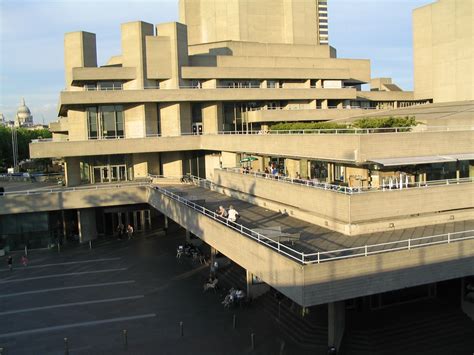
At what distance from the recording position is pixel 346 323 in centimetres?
A: 2170

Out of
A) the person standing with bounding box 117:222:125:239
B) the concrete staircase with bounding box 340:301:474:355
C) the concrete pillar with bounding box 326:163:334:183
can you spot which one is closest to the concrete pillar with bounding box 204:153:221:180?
the person standing with bounding box 117:222:125:239

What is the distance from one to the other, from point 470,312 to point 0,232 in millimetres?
37113

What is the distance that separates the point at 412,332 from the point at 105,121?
1536 inches

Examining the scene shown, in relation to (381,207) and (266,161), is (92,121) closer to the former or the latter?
(266,161)

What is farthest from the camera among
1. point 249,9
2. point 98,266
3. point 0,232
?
point 249,9

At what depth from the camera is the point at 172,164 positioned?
52719 mm

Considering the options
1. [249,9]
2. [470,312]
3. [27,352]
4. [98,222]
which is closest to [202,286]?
[27,352]

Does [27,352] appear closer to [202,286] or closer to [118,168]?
[202,286]

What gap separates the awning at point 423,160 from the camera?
24.0 meters

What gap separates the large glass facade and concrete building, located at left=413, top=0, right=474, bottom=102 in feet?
117

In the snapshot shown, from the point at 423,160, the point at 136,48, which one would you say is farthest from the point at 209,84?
the point at 423,160

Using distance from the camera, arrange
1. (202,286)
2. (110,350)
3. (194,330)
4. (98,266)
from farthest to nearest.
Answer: (98,266) < (202,286) < (194,330) < (110,350)

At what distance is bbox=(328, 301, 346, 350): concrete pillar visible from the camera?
19.5m

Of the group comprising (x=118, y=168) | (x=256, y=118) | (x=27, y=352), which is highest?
(x=256, y=118)
